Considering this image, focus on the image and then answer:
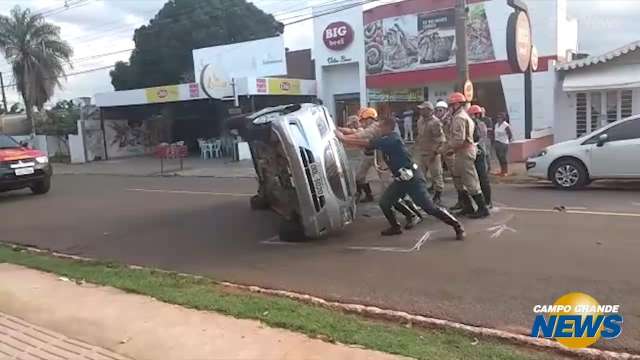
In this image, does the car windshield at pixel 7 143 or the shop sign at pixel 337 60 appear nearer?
the car windshield at pixel 7 143

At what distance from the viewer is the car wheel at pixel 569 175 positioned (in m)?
11.8

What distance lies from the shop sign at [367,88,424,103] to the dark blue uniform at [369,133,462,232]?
2016 cm

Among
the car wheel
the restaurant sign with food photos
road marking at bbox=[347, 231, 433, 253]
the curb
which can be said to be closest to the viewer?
the curb

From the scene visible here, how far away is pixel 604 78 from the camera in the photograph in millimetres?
18469

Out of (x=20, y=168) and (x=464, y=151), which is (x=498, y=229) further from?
(x=20, y=168)

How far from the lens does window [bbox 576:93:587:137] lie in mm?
19562

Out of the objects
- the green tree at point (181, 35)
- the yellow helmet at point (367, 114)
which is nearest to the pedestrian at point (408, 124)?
the yellow helmet at point (367, 114)

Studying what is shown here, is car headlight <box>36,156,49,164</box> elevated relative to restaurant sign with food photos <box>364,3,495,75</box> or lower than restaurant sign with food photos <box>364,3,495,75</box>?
lower

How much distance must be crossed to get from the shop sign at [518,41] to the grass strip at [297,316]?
468 inches

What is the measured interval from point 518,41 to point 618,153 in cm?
540

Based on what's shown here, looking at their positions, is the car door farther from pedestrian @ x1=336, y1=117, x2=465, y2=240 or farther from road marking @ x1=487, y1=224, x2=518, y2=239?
pedestrian @ x1=336, y1=117, x2=465, y2=240

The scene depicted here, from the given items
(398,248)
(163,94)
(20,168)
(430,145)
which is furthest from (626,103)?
(163,94)

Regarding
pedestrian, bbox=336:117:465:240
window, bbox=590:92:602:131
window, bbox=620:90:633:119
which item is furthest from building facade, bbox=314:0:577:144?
pedestrian, bbox=336:117:465:240

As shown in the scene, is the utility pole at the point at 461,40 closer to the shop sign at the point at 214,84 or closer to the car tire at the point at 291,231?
the car tire at the point at 291,231
